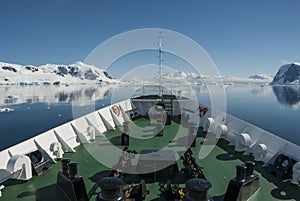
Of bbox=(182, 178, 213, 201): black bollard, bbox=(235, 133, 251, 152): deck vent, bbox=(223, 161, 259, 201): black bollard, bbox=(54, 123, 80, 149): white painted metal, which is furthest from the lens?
bbox=(54, 123, 80, 149): white painted metal

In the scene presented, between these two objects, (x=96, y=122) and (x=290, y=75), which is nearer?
(x=96, y=122)

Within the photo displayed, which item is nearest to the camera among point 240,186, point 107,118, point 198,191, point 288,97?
point 198,191

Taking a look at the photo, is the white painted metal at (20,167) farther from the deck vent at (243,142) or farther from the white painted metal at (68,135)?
the deck vent at (243,142)

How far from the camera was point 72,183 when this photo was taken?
11.6 feet

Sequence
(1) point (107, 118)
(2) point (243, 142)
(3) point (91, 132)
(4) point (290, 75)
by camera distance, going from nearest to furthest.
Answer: (2) point (243, 142) < (3) point (91, 132) < (1) point (107, 118) < (4) point (290, 75)

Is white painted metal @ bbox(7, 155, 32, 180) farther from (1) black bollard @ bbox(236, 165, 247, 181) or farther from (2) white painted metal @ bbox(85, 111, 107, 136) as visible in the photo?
(1) black bollard @ bbox(236, 165, 247, 181)

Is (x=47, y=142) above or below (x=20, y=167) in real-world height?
above

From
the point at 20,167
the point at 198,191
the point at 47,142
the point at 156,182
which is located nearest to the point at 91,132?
the point at 47,142

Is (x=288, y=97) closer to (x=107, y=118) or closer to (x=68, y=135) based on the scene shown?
(x=107, y=118)

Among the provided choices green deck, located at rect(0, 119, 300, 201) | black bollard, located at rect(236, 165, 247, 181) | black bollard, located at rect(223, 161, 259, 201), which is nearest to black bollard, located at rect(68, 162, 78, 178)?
green deck, located at rect(0, 119, 300, 201)

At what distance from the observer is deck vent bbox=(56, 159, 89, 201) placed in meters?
3.57

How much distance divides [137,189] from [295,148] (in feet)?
11.1

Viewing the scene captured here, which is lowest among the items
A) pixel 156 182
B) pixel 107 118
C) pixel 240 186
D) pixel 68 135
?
pixel 156 182

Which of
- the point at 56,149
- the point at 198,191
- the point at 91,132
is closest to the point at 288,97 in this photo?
the point at 91,132
